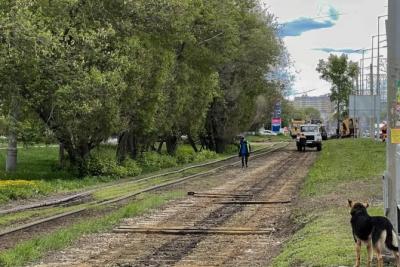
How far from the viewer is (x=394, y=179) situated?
28.2 ft

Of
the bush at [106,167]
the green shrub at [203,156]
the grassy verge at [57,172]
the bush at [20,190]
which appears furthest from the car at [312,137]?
the bush at [20,190]

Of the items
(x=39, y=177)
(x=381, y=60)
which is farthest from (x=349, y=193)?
(x=381, y=60)

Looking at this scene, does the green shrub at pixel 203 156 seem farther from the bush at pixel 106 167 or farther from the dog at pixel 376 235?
the dog at pixel 376 235

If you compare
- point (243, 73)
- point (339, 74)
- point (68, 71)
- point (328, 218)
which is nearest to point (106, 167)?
point (68, 71)

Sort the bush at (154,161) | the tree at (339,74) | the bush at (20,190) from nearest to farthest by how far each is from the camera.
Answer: the bush at (20,190) → the bush at (154,161) → the tree at (339,74)

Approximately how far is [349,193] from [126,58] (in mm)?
13369

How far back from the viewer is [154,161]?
3909 cm

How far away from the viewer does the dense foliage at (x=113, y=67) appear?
23391 mm

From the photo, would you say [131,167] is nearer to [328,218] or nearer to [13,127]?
[13,127]

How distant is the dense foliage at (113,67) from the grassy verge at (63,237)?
261 inches

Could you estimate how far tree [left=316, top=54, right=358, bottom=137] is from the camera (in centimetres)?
9856

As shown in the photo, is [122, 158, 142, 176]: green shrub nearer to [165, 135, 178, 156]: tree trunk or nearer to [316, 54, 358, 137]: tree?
[165, 135, 178, 156]: tree trunk

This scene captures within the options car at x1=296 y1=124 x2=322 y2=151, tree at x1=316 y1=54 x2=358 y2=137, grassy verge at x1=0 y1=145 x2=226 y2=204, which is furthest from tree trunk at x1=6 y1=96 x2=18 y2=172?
tree at x1=316 y1=54 x2=358 y2=137

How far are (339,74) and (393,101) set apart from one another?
93530 millimetres
